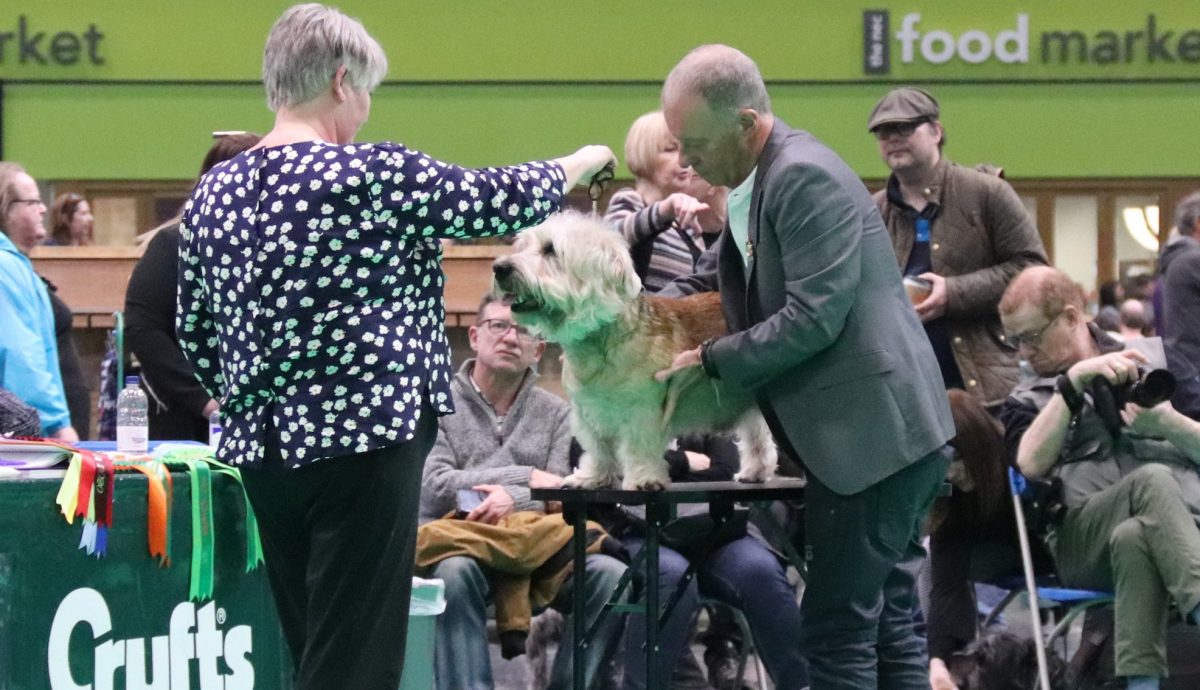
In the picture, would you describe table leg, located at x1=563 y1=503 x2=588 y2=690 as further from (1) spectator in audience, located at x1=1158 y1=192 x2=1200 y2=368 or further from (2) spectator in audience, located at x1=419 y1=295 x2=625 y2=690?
(1) spectator in audience, located at x1=1158 y1=192 x2=1200 y2=368

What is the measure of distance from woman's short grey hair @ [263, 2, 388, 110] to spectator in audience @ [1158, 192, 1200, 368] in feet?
10.9

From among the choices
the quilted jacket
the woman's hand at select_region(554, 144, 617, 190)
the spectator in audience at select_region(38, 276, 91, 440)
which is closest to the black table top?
the woman's hand at select_region(554, 144, 617, 190)

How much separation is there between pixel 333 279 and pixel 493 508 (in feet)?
7.05

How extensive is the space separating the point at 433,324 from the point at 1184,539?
289 centimetres

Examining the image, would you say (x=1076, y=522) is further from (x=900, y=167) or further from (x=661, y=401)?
(x=661, y=401)

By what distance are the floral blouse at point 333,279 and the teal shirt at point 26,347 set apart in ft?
8.39

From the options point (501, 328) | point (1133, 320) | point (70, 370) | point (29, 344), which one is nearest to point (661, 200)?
point (501, 328)

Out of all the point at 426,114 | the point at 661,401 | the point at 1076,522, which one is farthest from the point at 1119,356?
the point at 426,114

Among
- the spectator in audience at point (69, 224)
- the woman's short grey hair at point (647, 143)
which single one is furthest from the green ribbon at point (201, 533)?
the spectator in audience at point (69, 224)

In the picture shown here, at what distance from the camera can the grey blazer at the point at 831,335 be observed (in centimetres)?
359

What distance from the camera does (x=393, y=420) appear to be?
121 inches

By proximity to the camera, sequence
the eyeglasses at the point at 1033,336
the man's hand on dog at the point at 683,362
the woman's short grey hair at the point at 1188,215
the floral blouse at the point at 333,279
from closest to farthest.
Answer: the floral blouse at the point at 333,279
the man's hand on dog at the point at 683,362
the eyeglasses at the point at 1033,336
the woman's short grey hair at the point at 1188,215

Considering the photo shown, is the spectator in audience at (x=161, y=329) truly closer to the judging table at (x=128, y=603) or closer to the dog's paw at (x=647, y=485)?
the judging table at (x=128, y=603)

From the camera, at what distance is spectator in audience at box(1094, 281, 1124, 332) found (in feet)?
38.4
